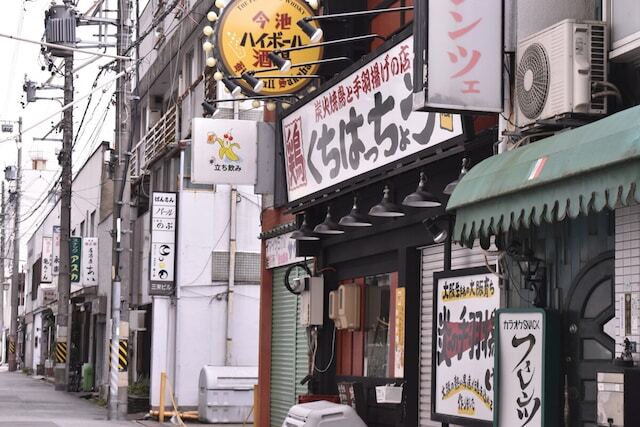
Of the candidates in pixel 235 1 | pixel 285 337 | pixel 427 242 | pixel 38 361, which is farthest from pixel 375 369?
pixel 38 361

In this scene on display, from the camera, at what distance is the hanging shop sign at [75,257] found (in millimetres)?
44594

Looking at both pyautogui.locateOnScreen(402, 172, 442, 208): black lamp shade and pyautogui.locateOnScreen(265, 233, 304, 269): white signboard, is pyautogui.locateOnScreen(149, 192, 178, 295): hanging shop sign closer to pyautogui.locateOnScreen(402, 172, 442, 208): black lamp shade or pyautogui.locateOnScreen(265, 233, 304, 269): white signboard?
pyautogui.locateOnScreen(265, 233, 304, 269): white signboard

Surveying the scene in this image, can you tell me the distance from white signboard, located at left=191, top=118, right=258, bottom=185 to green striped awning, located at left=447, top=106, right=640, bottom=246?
9.01 meters

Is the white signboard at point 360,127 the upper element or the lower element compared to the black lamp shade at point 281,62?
lower

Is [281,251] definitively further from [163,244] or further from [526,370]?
[526,370]

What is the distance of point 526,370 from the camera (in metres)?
10.2

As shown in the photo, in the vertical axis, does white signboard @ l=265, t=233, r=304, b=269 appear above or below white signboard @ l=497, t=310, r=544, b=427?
above

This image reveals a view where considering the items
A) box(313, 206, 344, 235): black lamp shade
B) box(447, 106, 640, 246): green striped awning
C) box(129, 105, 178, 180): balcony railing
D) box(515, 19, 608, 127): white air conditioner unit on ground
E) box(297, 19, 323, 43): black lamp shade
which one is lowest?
box(447, 106, 640, 246): green striped awning

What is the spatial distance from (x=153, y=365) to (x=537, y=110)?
20.2 m

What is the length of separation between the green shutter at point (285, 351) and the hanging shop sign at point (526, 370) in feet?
27.3

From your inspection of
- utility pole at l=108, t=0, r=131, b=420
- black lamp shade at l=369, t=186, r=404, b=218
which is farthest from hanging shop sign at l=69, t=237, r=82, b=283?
black lamp shade at l=369, t=186, r=404, b=218

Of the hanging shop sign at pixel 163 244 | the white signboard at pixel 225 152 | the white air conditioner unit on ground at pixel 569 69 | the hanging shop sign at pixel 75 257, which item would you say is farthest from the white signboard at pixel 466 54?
the hanging shop sign at pixel 75 257

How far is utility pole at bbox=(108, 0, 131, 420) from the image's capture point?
27.9 metres

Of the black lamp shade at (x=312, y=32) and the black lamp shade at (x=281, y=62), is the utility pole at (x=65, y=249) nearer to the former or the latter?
the black lamp shade at (x=281, y=62)
